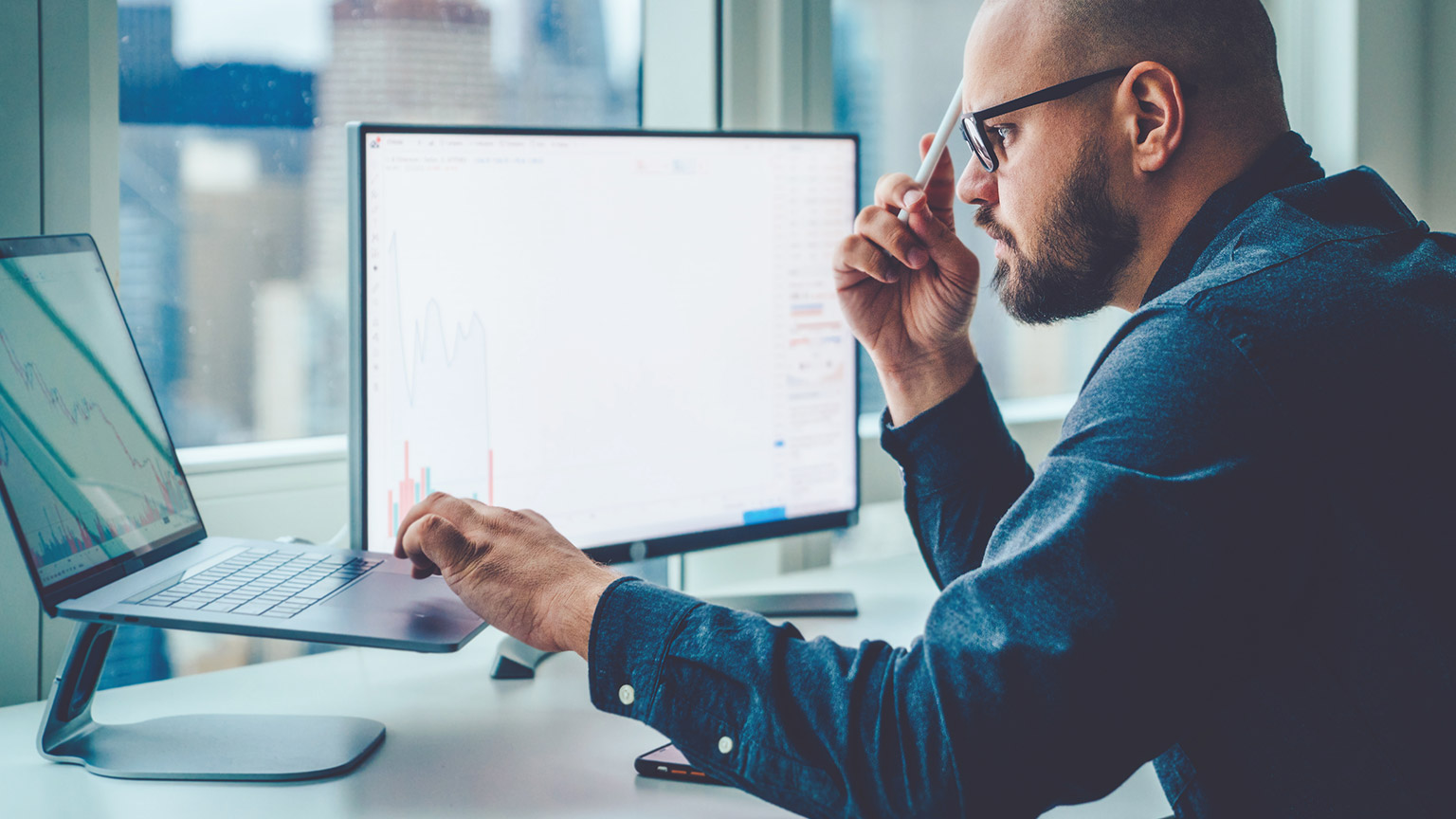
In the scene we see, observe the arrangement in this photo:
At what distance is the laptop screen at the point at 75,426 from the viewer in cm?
78

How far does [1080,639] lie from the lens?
0.58m

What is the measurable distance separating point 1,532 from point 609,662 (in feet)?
2.13

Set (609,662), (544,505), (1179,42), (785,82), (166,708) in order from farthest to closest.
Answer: (785,82) < (544,505) < (166,708) < (1179,42) < (609,662)

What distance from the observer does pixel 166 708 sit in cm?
96

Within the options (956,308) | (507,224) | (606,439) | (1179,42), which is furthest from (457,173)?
(1179,42)

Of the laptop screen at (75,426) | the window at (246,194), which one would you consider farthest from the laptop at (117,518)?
the window at (246,194)

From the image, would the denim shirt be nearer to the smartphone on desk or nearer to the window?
the smartphone on desk

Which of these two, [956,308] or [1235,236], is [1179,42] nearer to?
[1235,236]

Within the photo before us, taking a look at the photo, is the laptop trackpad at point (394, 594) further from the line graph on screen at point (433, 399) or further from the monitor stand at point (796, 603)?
the monitor stand at point (796, 603)

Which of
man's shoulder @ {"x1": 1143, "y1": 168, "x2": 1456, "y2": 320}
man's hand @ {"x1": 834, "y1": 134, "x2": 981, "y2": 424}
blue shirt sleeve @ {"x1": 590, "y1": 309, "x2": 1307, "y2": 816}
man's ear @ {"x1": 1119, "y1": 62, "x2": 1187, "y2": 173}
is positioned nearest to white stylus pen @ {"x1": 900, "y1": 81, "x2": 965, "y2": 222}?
man's hand @ {"x1": 834, "y1": 134, "x2": 981, "y2": 424}

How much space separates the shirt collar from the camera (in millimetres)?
826

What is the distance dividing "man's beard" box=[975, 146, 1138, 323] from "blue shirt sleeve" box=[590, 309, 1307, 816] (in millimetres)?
237

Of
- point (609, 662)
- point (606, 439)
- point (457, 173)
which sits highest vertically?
point (457, 173)

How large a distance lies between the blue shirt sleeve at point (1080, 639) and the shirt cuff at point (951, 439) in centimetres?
Result: 43
